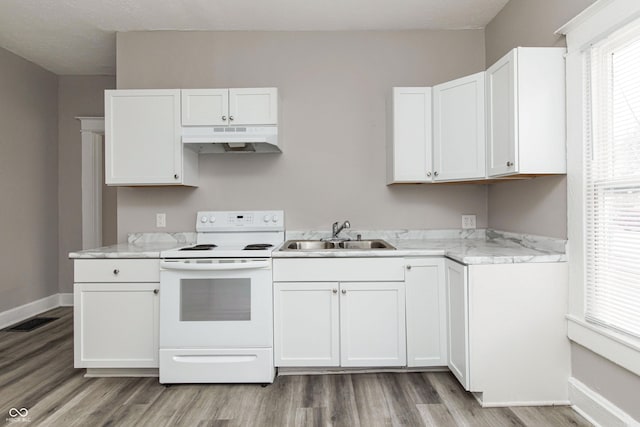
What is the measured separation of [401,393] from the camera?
2.38 meters

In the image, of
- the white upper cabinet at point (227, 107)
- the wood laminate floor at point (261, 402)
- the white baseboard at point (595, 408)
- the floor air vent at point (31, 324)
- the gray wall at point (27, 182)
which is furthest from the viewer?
the gray wall at point (27, 182)

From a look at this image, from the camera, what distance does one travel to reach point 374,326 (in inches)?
102

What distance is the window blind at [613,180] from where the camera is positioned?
5.82 feet

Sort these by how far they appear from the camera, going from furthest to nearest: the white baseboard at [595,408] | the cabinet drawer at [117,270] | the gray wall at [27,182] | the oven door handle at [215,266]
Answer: the gray wall at [27,182]
the cabinet drawer at [117,270]
the oven door handle at [215,266]
the white baseboard at [595,408]

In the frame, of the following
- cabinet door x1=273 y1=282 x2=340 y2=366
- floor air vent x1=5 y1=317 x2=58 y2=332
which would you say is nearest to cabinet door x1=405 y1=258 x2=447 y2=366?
cabinet door x1=273 y1=282 x2=340 y2=366

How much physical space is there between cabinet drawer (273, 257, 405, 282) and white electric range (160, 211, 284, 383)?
116 mm

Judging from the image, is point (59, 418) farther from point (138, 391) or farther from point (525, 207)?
point (525, 207)

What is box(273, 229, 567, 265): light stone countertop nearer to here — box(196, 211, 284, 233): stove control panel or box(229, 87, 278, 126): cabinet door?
box(196, 211, 284, 233): stove control panel

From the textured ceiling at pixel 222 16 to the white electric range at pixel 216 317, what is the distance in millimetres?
1820

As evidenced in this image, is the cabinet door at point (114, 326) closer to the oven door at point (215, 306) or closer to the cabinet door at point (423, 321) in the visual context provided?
the oven door at point (215, 306)

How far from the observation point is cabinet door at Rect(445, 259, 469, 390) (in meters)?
2.23

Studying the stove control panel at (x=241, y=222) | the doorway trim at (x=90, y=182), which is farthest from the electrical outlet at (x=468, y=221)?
the doorway trim at (x=90, y=182)

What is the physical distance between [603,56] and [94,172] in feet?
15.5

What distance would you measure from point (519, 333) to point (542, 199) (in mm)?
845
